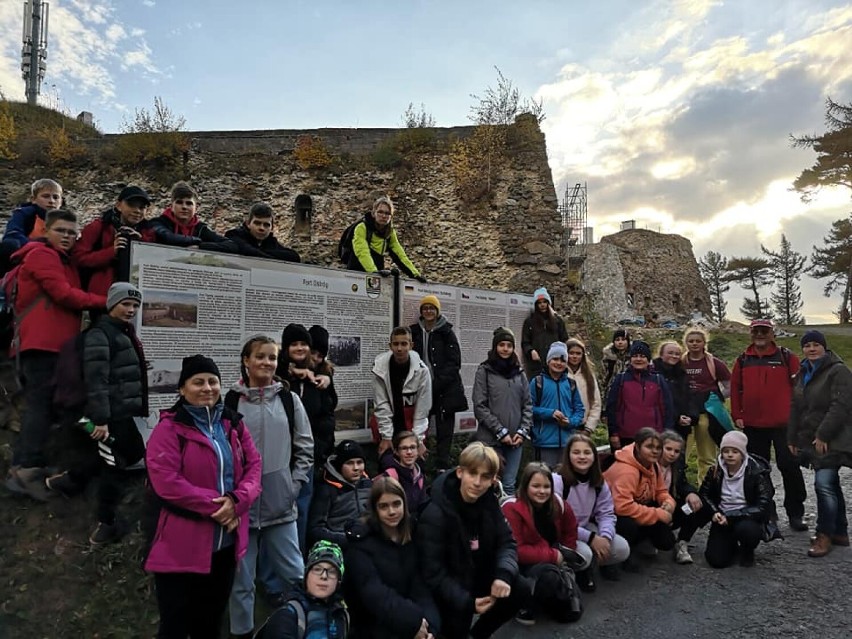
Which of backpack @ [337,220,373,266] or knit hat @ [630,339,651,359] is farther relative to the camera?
backpack @ [337,220,373,266]

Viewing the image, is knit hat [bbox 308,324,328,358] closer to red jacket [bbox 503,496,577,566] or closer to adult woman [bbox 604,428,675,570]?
red jacket [bbox 503,496,577,566]

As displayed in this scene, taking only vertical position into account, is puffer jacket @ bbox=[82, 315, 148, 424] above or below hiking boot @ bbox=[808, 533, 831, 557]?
above

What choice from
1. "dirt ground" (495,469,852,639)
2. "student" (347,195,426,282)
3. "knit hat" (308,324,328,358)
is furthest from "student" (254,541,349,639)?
"student" (347,195,426,282)

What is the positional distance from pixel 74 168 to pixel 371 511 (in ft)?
49.7

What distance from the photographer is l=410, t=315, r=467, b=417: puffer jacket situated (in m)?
5.49

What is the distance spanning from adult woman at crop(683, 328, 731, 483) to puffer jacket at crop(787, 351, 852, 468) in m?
0.83

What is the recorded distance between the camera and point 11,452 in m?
4.03

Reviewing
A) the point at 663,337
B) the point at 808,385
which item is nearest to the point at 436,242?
the point at 808,385

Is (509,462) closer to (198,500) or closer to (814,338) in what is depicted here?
(814,338)

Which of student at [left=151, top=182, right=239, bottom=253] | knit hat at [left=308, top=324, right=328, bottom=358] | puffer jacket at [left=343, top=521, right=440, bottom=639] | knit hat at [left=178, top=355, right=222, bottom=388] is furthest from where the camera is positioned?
knit hat at [left=308, top=324, right=328, bottom=358]

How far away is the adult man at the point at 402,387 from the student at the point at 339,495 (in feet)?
3.28

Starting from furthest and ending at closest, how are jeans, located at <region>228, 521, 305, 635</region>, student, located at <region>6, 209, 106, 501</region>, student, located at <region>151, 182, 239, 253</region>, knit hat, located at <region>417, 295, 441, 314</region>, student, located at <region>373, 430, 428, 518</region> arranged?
knit hat, located at <region>417, 295, 441, 314</region>
student, located at <region>151, 182, 239, 253</region>
student, located at <region>373, 430, 428, 518</region>
student, located at <region>6, 209, 106, 501</region>
jeans, located at <region>228, 521, 305, 635</region>

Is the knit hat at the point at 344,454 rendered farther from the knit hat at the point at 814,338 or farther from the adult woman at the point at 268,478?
the knit hat at the point at 814,338

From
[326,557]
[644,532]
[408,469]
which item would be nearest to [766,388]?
[644,532]
